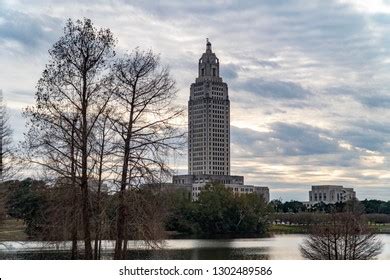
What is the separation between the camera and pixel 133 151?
744cm

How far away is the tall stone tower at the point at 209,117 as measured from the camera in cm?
773

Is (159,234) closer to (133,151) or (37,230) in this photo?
(133,151)

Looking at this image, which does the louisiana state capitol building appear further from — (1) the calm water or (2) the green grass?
(2) the green grass

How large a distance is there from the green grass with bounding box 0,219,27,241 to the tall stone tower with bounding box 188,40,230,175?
11.4 ft

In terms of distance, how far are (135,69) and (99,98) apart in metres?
0.55

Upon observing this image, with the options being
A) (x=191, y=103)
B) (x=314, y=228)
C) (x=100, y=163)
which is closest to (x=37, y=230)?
(x=100, y=163)

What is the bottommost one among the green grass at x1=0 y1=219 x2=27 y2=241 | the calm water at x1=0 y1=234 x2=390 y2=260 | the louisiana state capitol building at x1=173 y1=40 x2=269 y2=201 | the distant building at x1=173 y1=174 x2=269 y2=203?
the calm water at x1=0 y1=234 x2=390 y2=260

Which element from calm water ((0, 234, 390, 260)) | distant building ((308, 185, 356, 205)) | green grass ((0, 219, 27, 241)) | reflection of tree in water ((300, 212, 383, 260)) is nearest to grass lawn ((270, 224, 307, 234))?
calm water ((0, 234, 390, 260))

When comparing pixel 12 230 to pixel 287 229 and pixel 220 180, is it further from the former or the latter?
pixel 287 229

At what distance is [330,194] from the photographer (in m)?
8.92

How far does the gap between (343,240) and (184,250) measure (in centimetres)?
274

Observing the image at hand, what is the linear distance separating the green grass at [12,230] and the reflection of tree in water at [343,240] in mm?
4646

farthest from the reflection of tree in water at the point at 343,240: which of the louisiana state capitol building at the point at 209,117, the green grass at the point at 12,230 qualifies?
the green grass at the point at 12,230

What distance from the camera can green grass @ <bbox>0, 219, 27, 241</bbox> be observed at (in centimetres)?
1048
